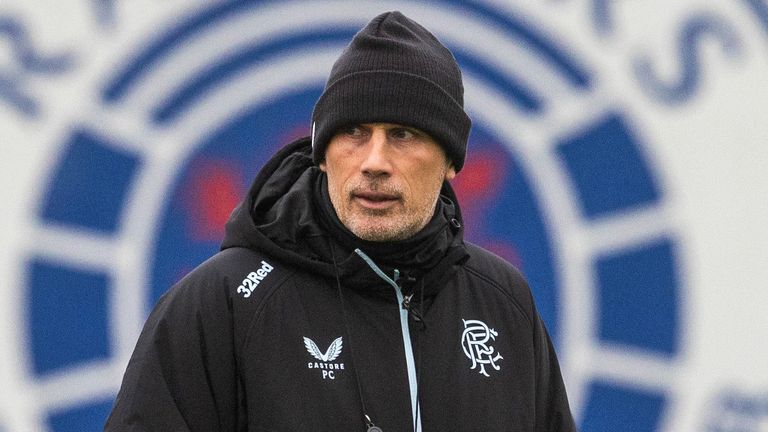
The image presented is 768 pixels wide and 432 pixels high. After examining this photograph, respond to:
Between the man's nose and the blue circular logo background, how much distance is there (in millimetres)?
2460

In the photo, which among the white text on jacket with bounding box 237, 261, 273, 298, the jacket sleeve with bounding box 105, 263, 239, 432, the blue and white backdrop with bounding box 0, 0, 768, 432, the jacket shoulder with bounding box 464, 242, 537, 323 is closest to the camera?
the jacket sleeve with bounding box 105, 263, 239, 432

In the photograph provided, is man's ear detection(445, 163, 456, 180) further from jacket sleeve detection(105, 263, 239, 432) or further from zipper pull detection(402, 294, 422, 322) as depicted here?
jacket sleeve detection(105, 263, 239, 432)

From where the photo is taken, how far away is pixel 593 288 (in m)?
4.72

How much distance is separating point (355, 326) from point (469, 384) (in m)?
0.22

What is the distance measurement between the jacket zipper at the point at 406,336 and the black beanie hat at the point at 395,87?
0.23 metres

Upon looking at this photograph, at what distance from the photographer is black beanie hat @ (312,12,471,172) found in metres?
2.17

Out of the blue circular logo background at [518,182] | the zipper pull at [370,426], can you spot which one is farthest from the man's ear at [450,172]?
the blue circular logo background at [518,182]

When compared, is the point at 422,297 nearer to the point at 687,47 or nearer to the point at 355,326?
the point at 355,326

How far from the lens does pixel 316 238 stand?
7.17 ft

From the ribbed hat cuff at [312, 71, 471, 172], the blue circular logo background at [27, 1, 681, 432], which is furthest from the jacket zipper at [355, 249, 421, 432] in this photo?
the blue circular logo background at [27, 1, 681, 432]

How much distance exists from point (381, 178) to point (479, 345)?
0.34 metres

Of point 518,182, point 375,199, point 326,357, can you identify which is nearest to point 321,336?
point 326,357

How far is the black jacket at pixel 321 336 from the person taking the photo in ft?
6.77

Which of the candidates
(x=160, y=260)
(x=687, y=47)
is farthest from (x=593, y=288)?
(x=160, y=260)
